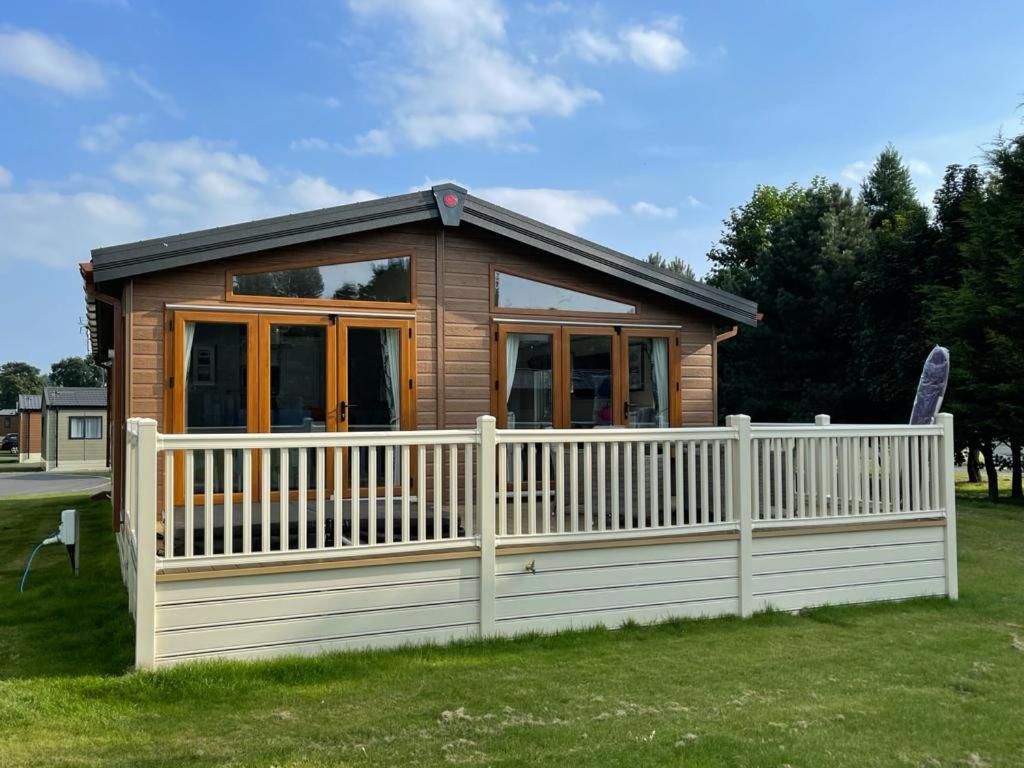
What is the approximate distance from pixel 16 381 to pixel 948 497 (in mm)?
70678

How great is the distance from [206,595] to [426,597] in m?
1.18

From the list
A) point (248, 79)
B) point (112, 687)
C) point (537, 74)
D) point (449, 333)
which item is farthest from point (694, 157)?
point (112, 687)

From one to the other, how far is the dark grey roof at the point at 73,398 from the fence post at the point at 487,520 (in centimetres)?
2835

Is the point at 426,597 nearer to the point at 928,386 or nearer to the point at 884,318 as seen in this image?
the point at 928,386

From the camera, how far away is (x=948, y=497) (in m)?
5.89

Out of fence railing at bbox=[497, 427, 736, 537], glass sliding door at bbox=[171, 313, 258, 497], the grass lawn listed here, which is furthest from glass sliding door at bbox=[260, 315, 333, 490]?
fence railing at bbox=[497, 427, 736, 537]

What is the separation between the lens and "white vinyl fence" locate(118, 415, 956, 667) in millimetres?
4074

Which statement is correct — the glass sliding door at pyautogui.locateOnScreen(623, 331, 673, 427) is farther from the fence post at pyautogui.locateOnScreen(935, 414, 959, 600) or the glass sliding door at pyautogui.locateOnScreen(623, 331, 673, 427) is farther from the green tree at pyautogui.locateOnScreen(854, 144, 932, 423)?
the green tree at pyautogui.locateOnScreen(854, 144, 932, 423)

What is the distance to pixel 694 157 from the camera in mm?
15367

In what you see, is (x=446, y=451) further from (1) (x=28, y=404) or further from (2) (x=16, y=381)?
(2) (x=16, y=381)

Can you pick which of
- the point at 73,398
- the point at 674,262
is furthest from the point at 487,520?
the point at 674,262

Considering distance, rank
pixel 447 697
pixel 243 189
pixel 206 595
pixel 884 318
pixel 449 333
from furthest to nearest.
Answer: pixel 884 318 < pixel 243 189 < pixel 449 333 < pixel 206 595 < pixel 447 697

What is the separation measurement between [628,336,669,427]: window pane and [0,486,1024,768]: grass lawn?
9.57 feet

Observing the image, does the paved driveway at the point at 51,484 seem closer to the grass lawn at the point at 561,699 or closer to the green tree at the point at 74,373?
the grass lawn at the point at 561,699
